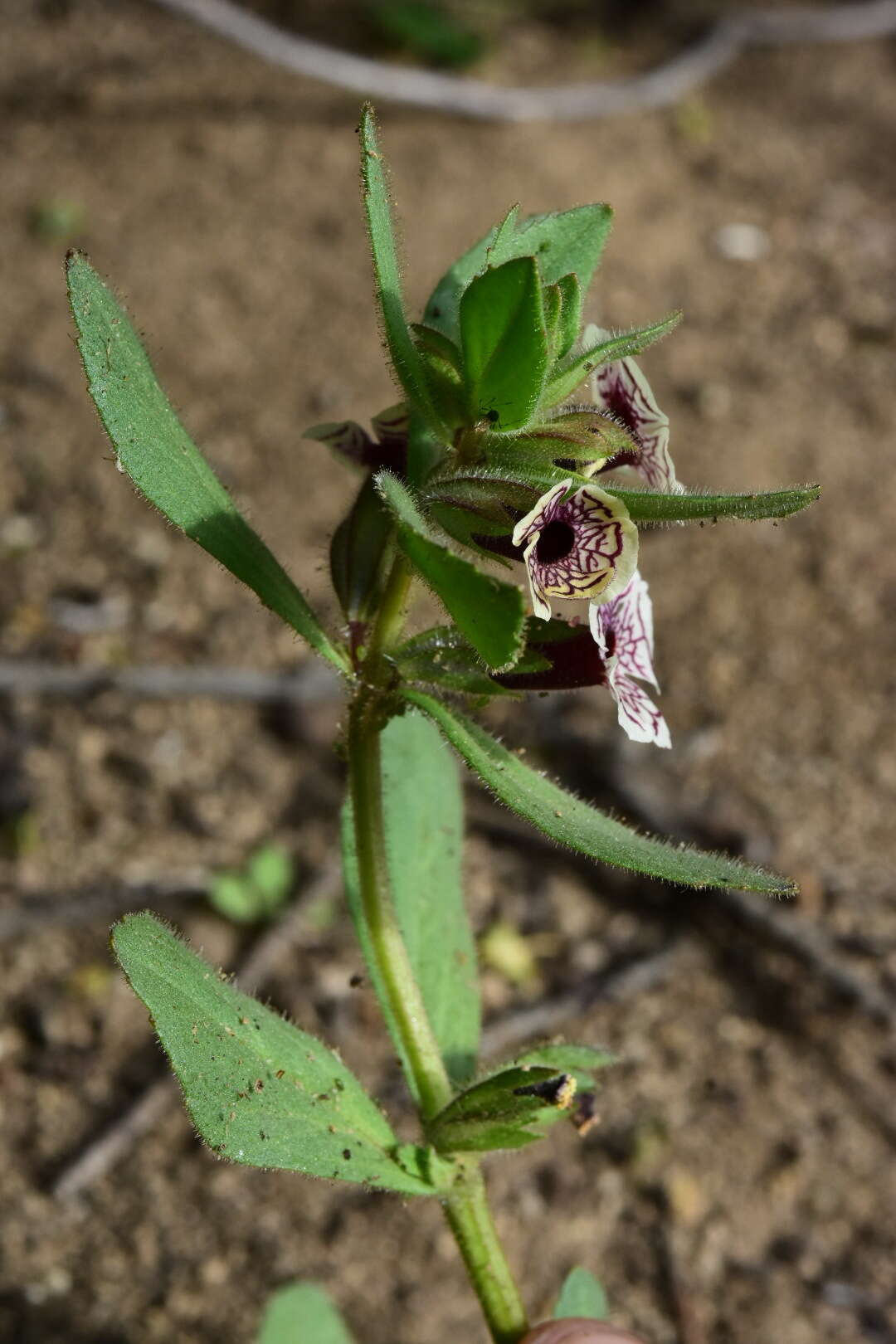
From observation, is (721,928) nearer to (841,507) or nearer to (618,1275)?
(618,1275)

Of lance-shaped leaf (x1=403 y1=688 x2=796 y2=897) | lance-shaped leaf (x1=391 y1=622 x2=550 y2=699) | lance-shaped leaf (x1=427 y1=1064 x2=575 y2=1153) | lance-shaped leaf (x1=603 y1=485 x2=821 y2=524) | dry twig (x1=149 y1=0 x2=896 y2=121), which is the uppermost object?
dry twig (x1=149 y1=0 x2=896 y2=121)

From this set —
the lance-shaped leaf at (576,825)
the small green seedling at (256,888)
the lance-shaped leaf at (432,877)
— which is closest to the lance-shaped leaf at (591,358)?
the lance-shaped leaf at (576,825)

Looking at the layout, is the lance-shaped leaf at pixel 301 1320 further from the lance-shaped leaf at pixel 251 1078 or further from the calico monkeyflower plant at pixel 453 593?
the lance-shaped leaf at pixel 251 1078

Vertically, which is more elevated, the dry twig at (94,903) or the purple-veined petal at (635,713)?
the purple-veined petal at (635,713)

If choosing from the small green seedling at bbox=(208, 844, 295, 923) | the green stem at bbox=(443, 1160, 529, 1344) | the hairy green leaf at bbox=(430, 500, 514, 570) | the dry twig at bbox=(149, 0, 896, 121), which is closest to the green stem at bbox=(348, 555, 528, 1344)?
the green stem at bbox=(443, 1160, 529, 1344)

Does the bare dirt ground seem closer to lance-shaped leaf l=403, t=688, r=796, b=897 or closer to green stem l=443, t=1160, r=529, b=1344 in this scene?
lance-shaped leaf l=403, t=688, r=796, b=897

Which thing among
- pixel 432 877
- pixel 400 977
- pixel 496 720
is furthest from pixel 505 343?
pixel 496 720
